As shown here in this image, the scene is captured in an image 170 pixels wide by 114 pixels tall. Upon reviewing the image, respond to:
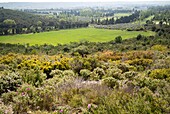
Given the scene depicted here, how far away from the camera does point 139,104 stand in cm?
510

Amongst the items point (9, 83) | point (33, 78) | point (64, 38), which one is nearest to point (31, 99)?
point (9, 83)

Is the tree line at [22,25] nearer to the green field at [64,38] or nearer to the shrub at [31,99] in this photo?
the green field at [64,38]

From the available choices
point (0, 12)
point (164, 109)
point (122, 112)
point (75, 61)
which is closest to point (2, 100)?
point (122, 112)

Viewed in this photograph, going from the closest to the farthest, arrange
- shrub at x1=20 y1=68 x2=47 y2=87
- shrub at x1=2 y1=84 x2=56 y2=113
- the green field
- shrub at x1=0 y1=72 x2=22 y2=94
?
shrub at x1=2 y1=84 x2=56 y2=113 → shrub at x1=0 y1=72 x2=22 y2=94 → shrub at x1=20 y1=68 x2=47 y2=87 → the green field

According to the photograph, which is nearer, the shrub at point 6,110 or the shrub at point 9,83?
the shrub at point 6,110

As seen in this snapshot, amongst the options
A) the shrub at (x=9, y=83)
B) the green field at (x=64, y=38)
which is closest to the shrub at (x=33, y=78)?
the shrub at (x=9, y=83)

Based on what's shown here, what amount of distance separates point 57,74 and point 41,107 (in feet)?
16.5

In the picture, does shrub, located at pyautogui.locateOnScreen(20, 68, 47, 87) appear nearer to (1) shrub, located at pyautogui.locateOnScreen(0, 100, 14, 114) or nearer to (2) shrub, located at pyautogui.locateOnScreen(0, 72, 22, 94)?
(2) shrub, located at pyautogui.locateOnScreen(0, 72, 22, 94)

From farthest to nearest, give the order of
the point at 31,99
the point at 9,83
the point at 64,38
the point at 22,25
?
1. the point at 22,25
2. the point at 64,38
3. the point at 9,83
4. the point at 31,99

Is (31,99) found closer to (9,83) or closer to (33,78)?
(9,83)

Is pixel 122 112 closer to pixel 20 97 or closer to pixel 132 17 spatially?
pixel 20 97

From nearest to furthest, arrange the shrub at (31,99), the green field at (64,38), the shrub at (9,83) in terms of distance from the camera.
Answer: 1. the shrub at (31,99)
2. the shrub at (9,83)
3. the green field at (64,38)

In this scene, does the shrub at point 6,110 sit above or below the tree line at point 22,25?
above

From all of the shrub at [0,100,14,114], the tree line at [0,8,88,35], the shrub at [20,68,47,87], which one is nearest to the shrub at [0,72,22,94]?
the shrub at [20,68,47,87]
